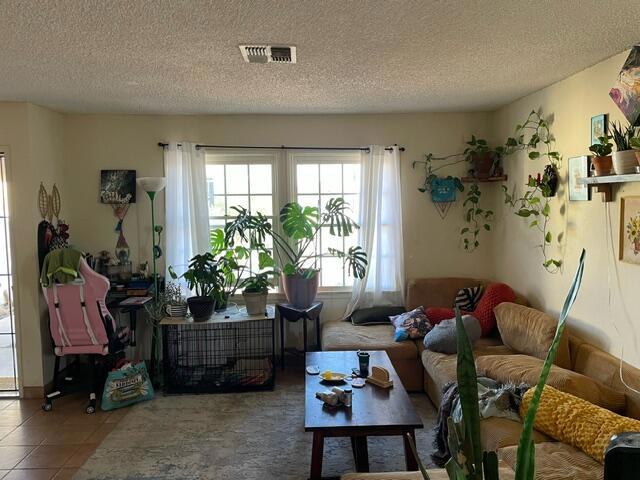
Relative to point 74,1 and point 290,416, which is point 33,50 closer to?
point 74,1

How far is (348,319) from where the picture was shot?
14.7 feet

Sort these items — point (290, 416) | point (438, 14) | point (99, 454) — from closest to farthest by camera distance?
point (438, 14) → point (99, 454) → point (290, 416)

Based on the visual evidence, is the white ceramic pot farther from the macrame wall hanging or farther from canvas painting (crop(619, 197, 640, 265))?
the macrame wall hanging

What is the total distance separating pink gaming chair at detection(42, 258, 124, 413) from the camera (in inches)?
139

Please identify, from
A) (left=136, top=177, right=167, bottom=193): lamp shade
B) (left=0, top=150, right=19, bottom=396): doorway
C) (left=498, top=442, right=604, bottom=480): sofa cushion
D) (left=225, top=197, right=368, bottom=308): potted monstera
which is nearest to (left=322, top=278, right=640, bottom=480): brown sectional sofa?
(left=498, top=442, right=604, bottom=480): sofa cushion

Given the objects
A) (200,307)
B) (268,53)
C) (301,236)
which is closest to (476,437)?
(268,53)

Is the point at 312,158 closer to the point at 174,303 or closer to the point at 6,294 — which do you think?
the point at 174,303

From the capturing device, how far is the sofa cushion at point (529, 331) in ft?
9.70

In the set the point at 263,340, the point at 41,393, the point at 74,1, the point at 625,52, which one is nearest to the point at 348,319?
the point at 263,340

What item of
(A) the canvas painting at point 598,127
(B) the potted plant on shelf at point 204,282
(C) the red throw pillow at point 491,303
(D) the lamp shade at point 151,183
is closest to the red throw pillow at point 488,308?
(C) the red throw pillow at point 491,303

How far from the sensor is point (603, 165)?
2.67 metres

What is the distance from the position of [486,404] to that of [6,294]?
13.2 feet

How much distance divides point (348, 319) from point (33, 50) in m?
3.19

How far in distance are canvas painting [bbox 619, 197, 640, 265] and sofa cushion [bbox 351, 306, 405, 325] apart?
2032 mm
